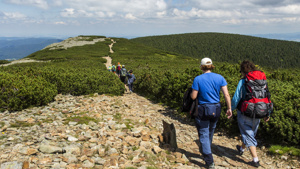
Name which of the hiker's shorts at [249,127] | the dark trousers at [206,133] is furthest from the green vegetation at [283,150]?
the dark trousers at [206,133]

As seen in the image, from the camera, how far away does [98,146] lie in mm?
5285

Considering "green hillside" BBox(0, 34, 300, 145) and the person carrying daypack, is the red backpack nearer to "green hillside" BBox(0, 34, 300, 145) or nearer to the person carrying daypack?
the person carrying daypack

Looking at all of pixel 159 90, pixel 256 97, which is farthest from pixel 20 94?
pixel 256 97

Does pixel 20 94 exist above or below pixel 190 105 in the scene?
below

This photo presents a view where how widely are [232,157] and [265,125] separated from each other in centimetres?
167

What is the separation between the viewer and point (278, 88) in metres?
7.30

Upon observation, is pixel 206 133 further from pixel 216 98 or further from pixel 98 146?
pixel 98 146

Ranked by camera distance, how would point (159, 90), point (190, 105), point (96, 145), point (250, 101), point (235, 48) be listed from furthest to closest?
point (235, 48)
point (159, 90)
point (96, 145)
point (190, 105)
point (250, 101)

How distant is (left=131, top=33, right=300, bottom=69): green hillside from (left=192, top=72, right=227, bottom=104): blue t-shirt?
6032 inches

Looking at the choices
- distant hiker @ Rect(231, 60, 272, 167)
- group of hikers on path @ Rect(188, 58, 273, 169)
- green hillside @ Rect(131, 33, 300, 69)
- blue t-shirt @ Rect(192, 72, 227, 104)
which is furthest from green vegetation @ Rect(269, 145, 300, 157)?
green hillside @ Rect(131, 33, 300, 69)

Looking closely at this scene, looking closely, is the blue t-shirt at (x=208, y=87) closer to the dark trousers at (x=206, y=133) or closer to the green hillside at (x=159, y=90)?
the dark trousers at (x=206, y=133)

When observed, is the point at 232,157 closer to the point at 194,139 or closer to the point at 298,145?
the point at 194,139

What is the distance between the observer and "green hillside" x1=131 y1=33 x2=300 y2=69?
150250 millimetres

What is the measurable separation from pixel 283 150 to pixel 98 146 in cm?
574
